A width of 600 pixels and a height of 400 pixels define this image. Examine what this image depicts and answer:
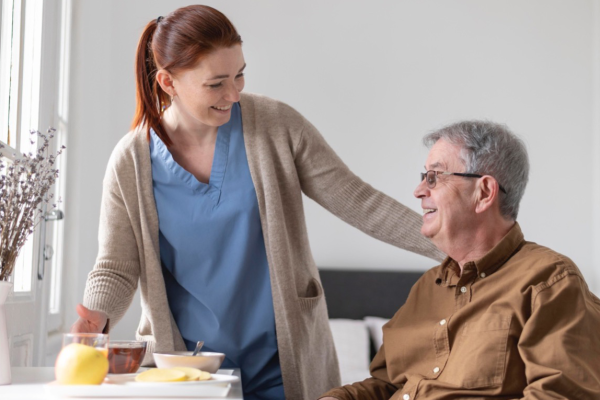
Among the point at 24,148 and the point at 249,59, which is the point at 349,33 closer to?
the point at 249,59

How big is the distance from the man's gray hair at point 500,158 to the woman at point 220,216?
0.87 feet

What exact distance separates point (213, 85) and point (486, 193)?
2.20 ft

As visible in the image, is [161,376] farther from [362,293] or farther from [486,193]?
[362,293]

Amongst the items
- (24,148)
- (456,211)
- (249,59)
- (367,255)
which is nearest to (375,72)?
(249,59)

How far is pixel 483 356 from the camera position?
128 centimetres

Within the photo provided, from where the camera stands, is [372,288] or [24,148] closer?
[24,148]

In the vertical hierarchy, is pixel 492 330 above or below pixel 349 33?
below

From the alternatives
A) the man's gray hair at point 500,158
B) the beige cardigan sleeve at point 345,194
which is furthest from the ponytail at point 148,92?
the man's gray hair at point 500,158

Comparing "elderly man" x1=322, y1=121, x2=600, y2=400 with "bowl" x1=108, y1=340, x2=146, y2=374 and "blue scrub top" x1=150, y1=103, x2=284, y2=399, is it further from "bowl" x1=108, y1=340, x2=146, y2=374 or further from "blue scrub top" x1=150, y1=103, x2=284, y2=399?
"bowl" x1=108, y1=340, x2=146, y2=374

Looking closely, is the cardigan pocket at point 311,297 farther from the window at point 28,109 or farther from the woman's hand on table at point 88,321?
the window at point 28,109

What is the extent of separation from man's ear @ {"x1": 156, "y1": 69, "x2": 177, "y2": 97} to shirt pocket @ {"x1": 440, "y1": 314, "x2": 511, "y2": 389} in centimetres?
92

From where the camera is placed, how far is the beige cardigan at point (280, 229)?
5.48ft

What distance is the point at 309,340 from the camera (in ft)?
5.64

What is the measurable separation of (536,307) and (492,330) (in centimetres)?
9
